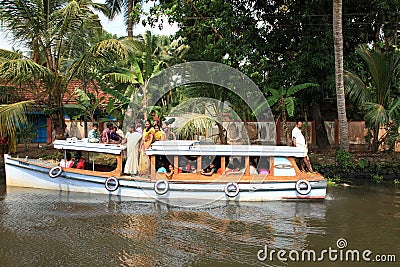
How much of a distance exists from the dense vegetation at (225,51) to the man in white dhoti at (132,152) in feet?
13.0

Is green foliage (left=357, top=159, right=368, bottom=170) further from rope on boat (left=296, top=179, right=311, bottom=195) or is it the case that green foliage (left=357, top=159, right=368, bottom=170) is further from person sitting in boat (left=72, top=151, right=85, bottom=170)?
person sitting in boat (left=72, top=151, right=85, bottom=170)

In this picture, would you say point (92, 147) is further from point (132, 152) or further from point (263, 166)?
point (263, 166)

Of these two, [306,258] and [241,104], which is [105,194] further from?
[241,104]

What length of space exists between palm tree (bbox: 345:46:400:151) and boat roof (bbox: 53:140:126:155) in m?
9.17

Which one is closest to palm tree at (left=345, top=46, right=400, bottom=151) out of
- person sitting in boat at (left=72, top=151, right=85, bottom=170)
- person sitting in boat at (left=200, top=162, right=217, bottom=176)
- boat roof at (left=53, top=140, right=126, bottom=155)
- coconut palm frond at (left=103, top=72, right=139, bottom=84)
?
person sitting in boat at (left=200, top=162, right=217, bottom=176)

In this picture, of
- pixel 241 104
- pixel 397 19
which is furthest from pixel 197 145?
pixel 397 19

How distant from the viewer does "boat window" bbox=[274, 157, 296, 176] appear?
12718mm

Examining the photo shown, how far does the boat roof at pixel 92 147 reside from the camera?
1328 cm

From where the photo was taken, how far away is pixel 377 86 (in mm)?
17734

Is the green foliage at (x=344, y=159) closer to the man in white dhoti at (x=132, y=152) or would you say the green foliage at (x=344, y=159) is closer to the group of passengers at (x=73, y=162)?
the man in white dhoti at (x=132, y=152)

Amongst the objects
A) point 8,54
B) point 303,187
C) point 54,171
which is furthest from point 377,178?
point 8,54

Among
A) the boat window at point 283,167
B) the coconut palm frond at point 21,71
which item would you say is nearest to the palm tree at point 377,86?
the boat window at point 283,167

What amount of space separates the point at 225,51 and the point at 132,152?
7.16 m

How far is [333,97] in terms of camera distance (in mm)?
21484
